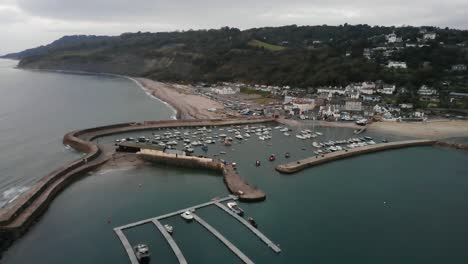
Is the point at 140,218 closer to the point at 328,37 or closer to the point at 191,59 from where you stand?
the point at 191,59

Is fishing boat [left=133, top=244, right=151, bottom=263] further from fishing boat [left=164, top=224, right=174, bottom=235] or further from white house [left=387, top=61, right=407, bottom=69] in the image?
white house [left=387, top=61, right=407, bottom=69]

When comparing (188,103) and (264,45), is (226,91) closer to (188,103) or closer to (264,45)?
(188,103)

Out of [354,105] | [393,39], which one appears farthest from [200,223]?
[393,39]

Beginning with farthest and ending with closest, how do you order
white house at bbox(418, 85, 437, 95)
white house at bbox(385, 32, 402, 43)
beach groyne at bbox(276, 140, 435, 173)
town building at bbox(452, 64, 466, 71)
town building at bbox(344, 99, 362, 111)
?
white house at bbox(385, 32, 402, 43) → town building at bbox(452, 64, 466, 71) → white house at bbox(418, 85, 437, 95) → town building at bbox(344, 99, 362, 111) → beach groyne at bbox(276, 140, 435, 173)

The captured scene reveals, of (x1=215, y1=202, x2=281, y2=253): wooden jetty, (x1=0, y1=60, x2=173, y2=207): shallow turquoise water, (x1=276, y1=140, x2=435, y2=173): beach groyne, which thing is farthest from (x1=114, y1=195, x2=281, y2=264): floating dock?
(x1=0, y1=60, x2=173, y2=207): shallow turquoise water

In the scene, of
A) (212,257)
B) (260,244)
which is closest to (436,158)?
(260,244)

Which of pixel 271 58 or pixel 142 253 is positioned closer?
pixel 142 253
